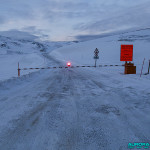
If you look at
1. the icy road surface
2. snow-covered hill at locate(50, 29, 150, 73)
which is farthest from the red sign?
the icy road surface

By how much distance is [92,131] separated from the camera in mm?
3064

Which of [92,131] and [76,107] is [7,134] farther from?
[76,107]

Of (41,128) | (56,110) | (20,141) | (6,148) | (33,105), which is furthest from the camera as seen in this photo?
(33,105)

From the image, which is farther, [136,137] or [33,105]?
[33,105]

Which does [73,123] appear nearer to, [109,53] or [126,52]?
[126,52]

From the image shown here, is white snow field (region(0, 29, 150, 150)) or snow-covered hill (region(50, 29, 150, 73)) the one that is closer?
white snow field (region(0, 29, 150, 150))

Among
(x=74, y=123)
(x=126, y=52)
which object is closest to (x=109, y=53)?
(x=126, y=52)

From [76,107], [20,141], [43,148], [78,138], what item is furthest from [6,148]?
[76,107]

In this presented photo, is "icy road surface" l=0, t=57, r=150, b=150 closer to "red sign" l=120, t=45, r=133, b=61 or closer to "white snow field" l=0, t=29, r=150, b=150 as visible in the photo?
"white snow field" l=0, t=29, r=150, b=150

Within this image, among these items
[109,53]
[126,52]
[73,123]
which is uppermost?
[109,53]

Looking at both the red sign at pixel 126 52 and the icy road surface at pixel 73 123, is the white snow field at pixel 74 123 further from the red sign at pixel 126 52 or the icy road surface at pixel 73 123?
the red sign at pixel 126 52

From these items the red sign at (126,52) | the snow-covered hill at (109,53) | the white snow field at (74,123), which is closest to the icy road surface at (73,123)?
the white snow field at (74,123)

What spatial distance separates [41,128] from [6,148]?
0.84 m

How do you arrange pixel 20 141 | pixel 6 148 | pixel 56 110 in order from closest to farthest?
1. pixel 6 148
2. pixel 20 141
3. pixel 56 110
